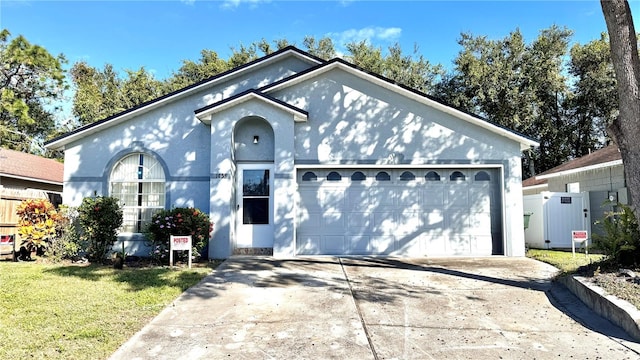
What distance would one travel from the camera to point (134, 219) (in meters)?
11.4

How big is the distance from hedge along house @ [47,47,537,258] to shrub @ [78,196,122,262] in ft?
3.00

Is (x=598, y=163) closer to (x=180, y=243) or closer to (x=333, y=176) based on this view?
(x=333, y=176)

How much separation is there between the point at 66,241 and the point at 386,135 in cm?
899

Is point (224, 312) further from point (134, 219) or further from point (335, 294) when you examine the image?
point (134, 219)

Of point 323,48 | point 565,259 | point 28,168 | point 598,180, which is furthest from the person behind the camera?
point 323,48

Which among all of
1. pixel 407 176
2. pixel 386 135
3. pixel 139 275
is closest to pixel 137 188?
pixel 139 275

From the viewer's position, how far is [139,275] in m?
8.34

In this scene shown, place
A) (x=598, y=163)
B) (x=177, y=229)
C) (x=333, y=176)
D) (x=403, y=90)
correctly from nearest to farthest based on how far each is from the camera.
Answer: (x=177, y=229) < (x=403, y=90) < (x=333, y=176) < (x=598, y=163)

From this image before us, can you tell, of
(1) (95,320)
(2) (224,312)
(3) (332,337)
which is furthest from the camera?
(2) (224,312)

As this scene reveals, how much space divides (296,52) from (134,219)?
6.95 metres

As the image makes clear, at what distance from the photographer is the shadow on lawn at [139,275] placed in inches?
295

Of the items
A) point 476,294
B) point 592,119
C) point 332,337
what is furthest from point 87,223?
point 592,119

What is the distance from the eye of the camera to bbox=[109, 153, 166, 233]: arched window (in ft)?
37.4

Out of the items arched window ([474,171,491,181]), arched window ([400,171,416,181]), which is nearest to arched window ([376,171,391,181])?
arched window ([400,171,416,181])
